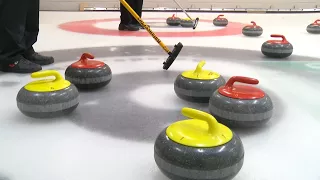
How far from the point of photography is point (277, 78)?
1.93 metres

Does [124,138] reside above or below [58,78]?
below

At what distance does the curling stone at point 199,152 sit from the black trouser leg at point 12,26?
4.40 feet

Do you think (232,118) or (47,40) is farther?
(47,40)

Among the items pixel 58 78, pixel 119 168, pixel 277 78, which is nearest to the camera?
pixel 119 168

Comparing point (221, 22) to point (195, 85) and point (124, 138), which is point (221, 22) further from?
point (124, 138)

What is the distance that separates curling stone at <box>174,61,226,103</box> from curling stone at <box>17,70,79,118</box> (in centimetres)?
46

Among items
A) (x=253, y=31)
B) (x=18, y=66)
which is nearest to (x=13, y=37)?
(x=18, y=66)

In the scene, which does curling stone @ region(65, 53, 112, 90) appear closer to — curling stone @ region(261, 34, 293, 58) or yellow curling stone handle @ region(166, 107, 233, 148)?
yellow curling stone handle @ region(166, 107, 233, 148)

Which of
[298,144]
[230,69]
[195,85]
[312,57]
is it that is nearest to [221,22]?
[312,57]

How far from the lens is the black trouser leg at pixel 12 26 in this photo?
5.88ft

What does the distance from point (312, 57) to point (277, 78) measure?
31.8 inches

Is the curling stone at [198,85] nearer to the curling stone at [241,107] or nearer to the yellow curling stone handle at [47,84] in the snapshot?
the curling stone at [241,107]

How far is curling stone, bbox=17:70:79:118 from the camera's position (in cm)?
123

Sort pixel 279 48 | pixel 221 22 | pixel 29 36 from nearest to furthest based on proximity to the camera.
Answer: pixel 29 36
pixel 279 48
pixel 221 22
